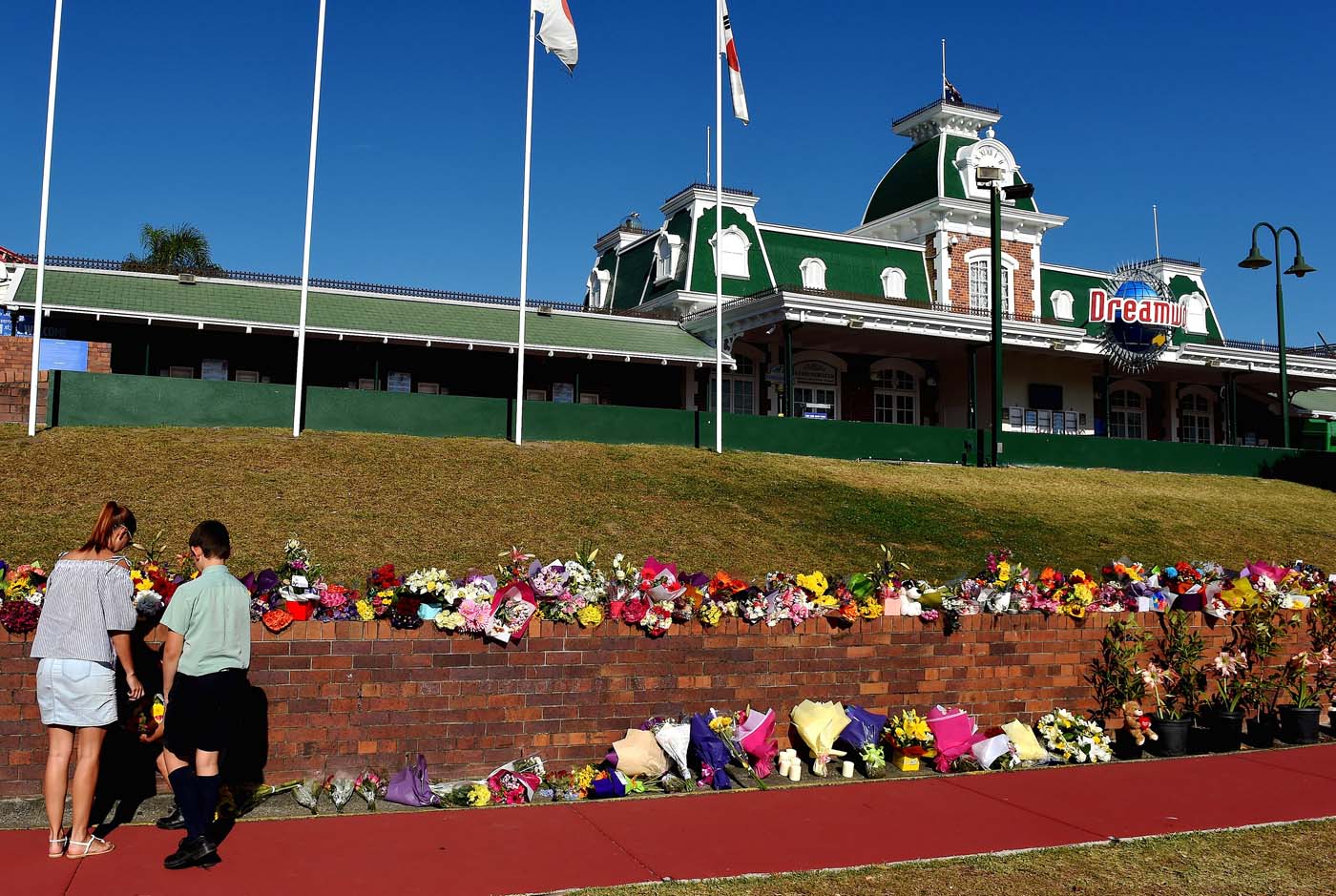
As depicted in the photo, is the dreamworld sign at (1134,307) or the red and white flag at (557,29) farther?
the dreamworld sign at (1134,307)

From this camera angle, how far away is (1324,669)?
9539 mm

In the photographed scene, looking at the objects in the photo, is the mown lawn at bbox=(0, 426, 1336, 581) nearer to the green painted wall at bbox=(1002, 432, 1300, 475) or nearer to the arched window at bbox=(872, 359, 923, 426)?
the green painted wall at bbox=(1002, 432, 1300, 475)

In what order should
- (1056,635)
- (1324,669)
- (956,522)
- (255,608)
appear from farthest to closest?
1. (956,522)
2. (1324,669)
3. (1056,635)
4. (255,608)

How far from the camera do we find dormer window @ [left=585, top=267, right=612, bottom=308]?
40.3 metres

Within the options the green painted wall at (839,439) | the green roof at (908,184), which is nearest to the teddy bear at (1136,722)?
the green painted wall at (839,439)

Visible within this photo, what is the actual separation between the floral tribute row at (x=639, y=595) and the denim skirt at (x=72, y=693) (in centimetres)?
94

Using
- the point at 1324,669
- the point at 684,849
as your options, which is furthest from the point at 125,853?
the point at 1324,669

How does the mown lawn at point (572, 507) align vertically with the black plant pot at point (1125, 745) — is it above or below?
above

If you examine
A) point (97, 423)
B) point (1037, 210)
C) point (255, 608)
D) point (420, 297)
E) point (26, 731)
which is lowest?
point (26, 731)

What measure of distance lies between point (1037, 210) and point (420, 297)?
22780 mm

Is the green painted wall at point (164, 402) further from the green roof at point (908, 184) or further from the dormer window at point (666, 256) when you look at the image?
the green roof at point (908, 184)

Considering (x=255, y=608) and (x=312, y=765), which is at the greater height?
(x=255, y=608)

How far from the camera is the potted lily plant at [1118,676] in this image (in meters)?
8.66

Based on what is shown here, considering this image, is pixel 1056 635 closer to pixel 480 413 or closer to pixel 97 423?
pixel 480 413
